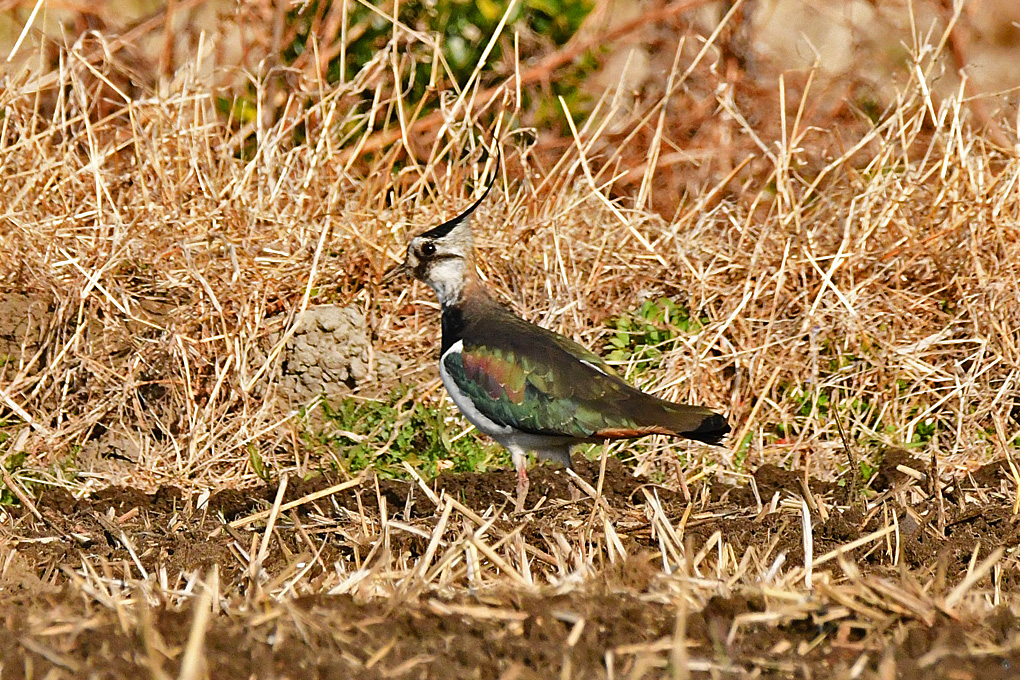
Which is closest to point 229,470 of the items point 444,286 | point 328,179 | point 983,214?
point 444,286

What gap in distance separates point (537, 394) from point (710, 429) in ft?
2.09

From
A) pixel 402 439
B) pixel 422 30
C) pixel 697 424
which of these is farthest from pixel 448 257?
pixel 422 30

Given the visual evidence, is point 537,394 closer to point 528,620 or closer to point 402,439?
point 402,439

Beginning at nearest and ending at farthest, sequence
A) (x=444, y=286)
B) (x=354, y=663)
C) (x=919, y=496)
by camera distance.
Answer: (x=354, y=663), (x=919, y=496), (x=444, y=286)

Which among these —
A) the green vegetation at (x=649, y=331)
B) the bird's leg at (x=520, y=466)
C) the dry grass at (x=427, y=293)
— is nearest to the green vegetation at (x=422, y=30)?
the dry grass at (x=427, y=293)

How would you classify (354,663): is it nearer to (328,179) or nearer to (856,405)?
(856,405)

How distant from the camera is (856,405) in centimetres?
572

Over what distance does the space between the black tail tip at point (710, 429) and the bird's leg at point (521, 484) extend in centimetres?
61

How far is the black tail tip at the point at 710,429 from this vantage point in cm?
432

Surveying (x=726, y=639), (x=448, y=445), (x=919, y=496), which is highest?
(x=726, y=639)

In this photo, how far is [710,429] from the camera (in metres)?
4.32

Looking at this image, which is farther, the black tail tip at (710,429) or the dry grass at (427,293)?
the dry grass at (427,293)

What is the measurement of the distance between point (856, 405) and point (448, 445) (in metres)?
1.80

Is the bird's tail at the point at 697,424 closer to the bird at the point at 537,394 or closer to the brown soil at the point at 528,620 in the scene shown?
the bird at the point at 537,394
